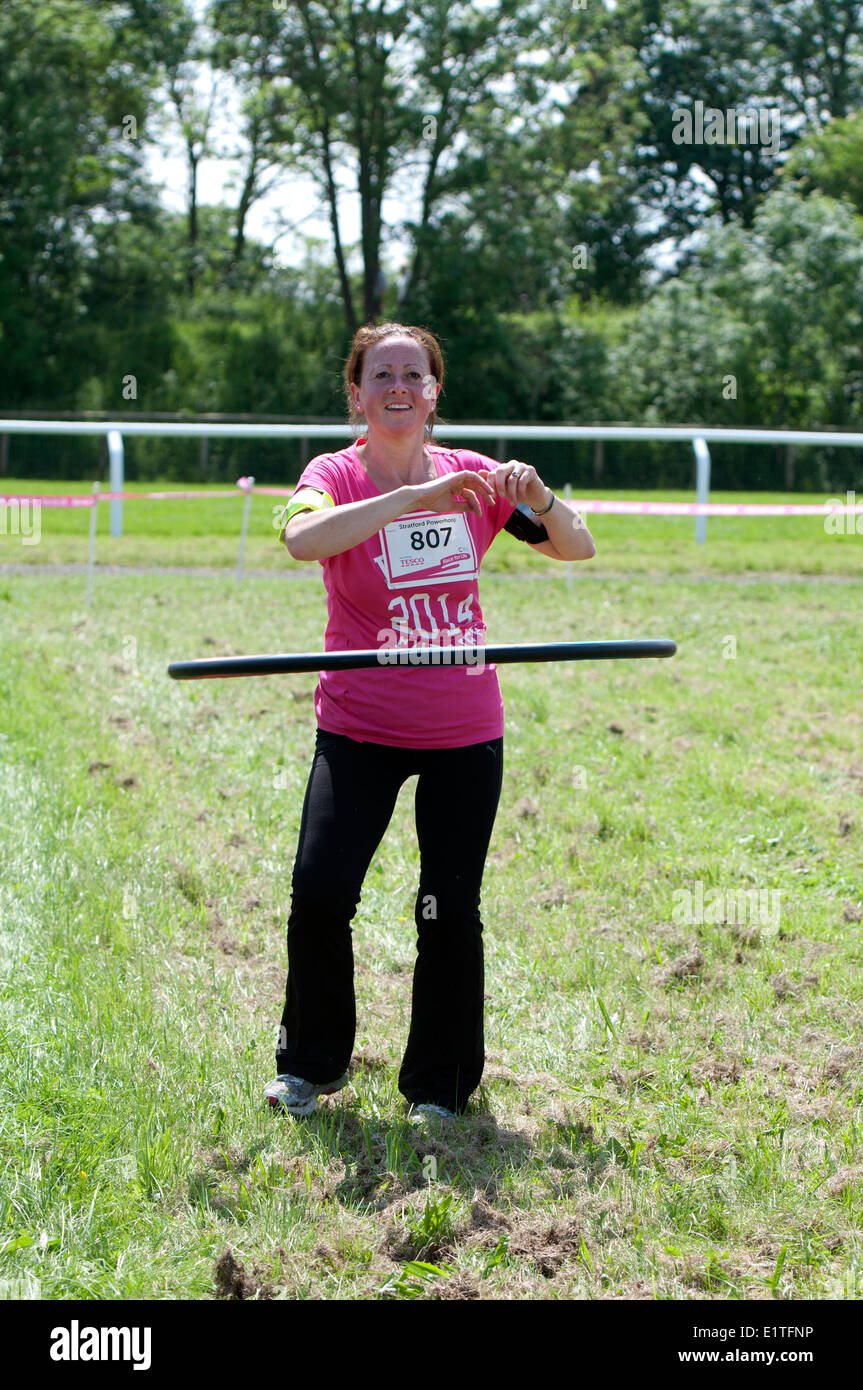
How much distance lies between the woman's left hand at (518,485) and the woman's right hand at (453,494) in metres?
0.03

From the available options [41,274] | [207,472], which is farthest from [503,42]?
[207,472]

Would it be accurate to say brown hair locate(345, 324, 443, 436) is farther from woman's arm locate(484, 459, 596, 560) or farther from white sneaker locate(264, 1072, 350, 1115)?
white sneaker locate(264, 1072, 350, 1115)

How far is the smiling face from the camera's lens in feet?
11.5

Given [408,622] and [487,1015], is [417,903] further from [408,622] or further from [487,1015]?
→ [487,1015]

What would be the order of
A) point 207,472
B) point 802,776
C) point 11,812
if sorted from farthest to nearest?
point 207,472
point 802,776
point 11,812

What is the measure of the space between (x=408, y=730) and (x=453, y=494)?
23.8 inches

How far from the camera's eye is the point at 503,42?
37.5 m

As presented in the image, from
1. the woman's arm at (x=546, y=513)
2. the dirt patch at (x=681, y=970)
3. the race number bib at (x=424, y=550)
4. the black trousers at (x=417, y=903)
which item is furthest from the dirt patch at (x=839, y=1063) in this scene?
the race number bib at (x=424, y=550)

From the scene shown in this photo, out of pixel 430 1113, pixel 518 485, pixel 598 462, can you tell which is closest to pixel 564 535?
pixel 518 485

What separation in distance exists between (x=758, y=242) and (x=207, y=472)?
760 inches

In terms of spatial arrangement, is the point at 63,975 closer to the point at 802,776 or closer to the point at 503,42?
the point at 802,776

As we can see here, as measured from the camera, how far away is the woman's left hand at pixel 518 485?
346 centimetres

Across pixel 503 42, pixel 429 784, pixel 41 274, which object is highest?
pixel 503 42

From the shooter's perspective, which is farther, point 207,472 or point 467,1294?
point 207,472
